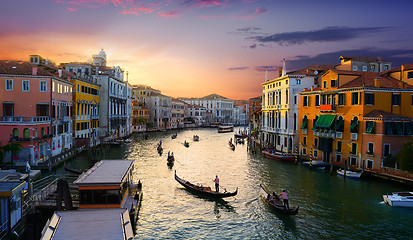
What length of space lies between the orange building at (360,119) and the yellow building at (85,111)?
26.5 m

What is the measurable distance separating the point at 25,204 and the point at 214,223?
9175 mm

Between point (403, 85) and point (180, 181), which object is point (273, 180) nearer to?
point (180, 181)

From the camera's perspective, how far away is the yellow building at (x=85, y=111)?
3719 centimetres

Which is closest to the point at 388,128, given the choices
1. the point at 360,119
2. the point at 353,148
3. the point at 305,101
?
the point at 360,119

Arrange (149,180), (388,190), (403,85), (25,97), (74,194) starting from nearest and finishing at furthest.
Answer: (74,194)
(388,190)
(149,180)
(403,85)
(25,97)

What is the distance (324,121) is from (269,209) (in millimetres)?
15133

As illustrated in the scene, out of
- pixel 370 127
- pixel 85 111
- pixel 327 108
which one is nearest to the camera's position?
pixel 370 127

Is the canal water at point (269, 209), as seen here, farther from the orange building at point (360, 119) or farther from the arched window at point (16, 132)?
the arched window at point (16, 132)

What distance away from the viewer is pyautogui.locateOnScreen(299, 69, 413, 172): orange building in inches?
933

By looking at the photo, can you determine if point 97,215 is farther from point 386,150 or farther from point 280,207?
point 386,150

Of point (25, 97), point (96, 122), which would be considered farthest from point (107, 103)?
point (25, 97)

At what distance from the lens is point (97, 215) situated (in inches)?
393

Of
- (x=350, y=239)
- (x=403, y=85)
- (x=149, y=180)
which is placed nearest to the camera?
(x=350, y=239)

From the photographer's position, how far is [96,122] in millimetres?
46500
